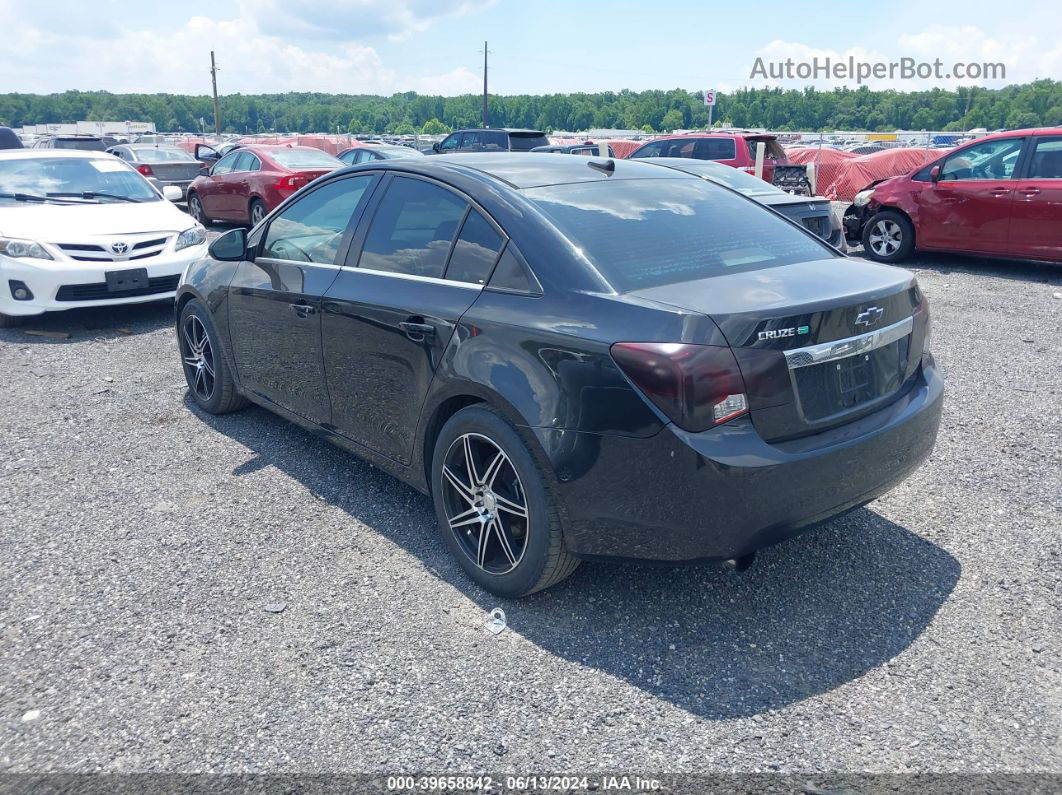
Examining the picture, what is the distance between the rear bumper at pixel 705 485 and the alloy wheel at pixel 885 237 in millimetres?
8754

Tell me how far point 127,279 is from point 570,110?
421 ft

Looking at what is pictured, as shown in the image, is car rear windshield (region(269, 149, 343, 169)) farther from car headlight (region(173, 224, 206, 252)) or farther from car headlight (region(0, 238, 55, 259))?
car headlight (region(0, 238, 55, 259))

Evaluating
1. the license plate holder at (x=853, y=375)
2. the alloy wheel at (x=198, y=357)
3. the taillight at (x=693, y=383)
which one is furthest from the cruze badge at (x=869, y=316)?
the alloy wheel at (x=198, y=357)

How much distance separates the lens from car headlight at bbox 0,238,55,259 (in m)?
7.39

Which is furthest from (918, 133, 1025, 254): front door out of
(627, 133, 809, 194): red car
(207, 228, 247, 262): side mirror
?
(207, 228, 247, 262): side mirror

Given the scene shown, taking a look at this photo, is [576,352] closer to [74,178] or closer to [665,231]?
A: [665,231]

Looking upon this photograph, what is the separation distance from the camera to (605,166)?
3891mm

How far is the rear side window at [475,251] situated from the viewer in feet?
10.7

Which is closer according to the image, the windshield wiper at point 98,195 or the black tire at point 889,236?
the windshield wiper at point 98,195

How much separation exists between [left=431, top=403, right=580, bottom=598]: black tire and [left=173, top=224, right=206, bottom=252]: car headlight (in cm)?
585

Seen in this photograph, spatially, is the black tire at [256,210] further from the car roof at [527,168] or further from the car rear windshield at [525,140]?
the car roof at [527,168]

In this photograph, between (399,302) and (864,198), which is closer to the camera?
(399,302)

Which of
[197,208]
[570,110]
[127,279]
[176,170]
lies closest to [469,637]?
[127,279]

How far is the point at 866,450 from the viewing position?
2914 millimetres
